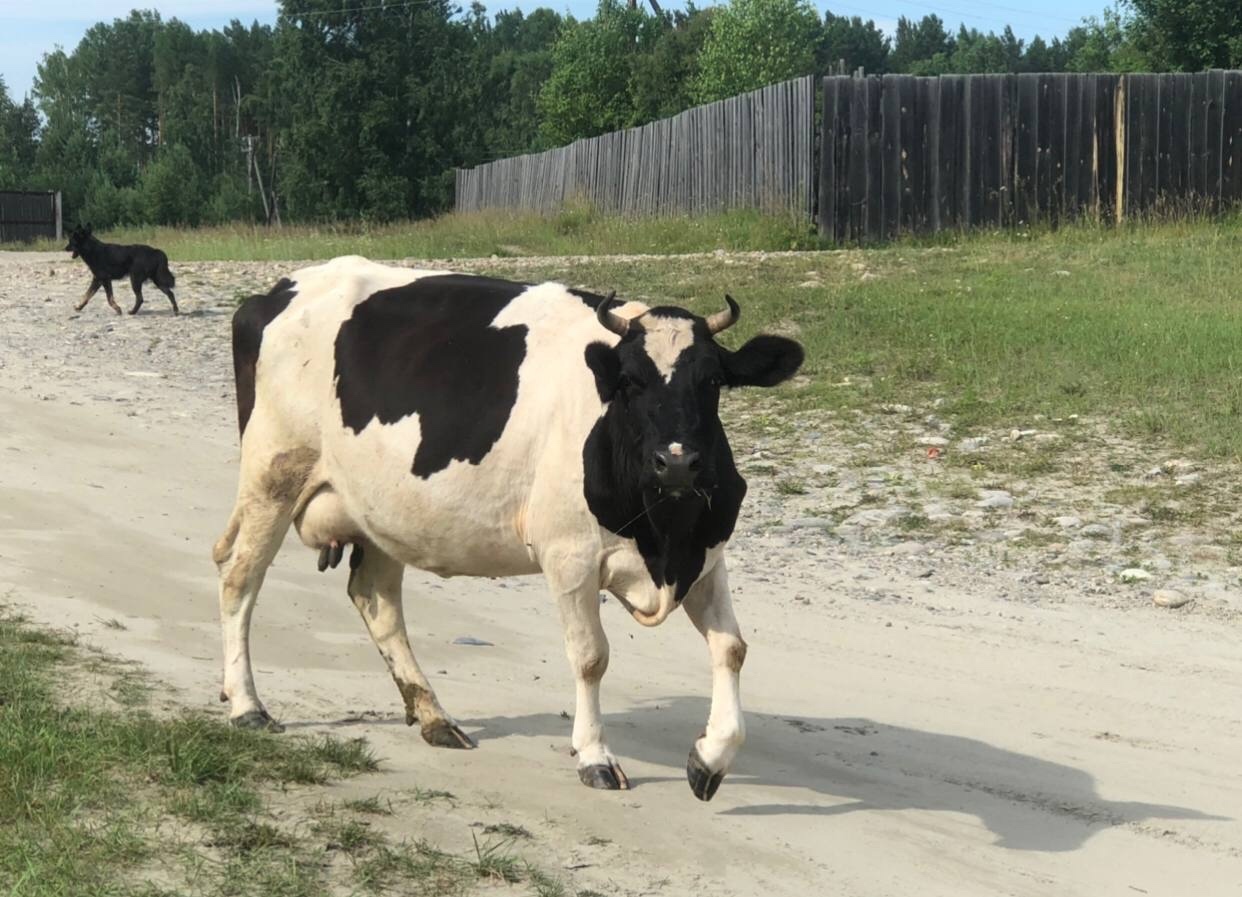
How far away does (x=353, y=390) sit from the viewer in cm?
723

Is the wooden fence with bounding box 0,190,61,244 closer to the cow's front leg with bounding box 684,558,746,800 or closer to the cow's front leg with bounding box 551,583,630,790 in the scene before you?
the cow's front leg with bounding box 551,583,630,790

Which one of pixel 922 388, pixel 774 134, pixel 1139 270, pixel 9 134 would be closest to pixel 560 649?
pixel 922 388

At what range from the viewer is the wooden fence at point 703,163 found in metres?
24.6

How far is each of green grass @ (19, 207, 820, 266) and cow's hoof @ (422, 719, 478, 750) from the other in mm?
17492

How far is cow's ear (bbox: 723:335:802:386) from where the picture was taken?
6.45 metres

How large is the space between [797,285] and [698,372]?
508 inches

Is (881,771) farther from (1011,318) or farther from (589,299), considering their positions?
(1011,318)

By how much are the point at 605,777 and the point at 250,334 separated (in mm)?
2737

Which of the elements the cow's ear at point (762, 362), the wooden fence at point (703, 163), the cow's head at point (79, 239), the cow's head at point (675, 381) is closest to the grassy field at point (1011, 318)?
the wooden fence at point (703, 163)

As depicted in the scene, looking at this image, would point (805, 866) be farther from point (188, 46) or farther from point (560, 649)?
point (188, 46)

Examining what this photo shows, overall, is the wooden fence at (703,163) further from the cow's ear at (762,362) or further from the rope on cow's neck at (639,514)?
the rope on cow's neck at (639,514)

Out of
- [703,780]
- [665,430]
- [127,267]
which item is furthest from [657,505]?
[127,267]

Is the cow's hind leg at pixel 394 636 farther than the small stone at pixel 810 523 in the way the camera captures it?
No

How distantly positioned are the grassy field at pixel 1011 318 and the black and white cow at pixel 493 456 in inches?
269
